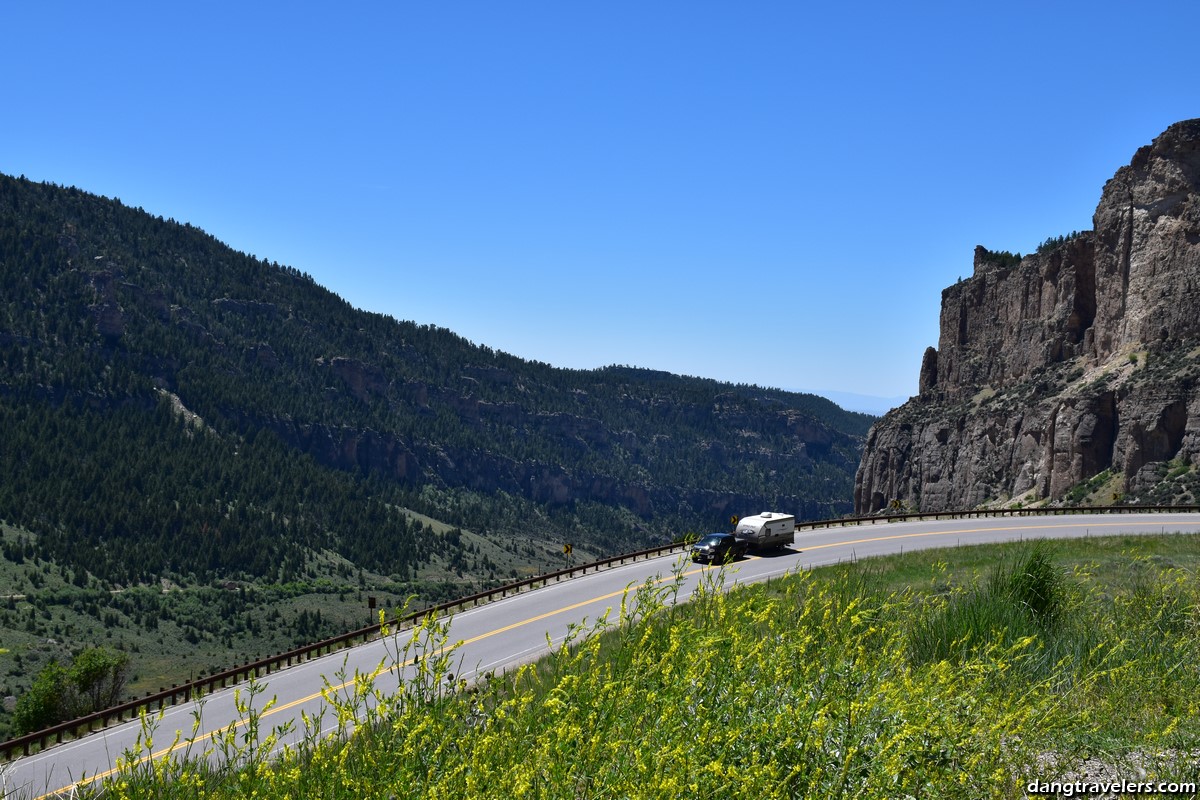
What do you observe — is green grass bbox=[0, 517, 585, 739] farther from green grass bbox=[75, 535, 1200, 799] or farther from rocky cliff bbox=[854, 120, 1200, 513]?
green grass bbox=[75, 535, 1200, 799]

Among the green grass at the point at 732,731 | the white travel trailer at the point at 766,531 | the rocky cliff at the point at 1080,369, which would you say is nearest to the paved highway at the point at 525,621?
the white travel trailer at the point at 766,531

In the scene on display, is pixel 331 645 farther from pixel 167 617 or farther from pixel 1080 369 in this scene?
pixel 1080 369

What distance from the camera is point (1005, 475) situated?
4082 inches

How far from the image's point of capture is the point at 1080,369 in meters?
101

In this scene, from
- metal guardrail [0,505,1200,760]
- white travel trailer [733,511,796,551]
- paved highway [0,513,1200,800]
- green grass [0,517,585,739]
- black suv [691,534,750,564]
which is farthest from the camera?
green grass [0,517,585,739]

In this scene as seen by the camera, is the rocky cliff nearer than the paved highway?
No

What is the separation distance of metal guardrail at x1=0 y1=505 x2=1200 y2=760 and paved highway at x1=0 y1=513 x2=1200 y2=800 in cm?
50

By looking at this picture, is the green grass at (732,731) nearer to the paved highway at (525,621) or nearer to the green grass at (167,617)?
the paved highway at (525,621)

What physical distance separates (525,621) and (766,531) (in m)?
13.3

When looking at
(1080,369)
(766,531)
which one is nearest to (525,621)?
(766,531)

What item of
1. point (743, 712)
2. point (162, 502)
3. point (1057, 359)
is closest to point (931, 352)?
point (1057, 359)

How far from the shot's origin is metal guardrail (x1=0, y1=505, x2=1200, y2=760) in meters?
22.4

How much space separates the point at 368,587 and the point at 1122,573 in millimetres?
130989

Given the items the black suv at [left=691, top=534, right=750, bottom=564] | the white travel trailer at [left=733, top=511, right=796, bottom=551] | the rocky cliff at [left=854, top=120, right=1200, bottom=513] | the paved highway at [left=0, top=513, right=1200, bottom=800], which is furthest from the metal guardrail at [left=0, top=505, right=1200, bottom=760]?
the rocky cliff at [left=854, top=120, right=1200, bottom=513]
